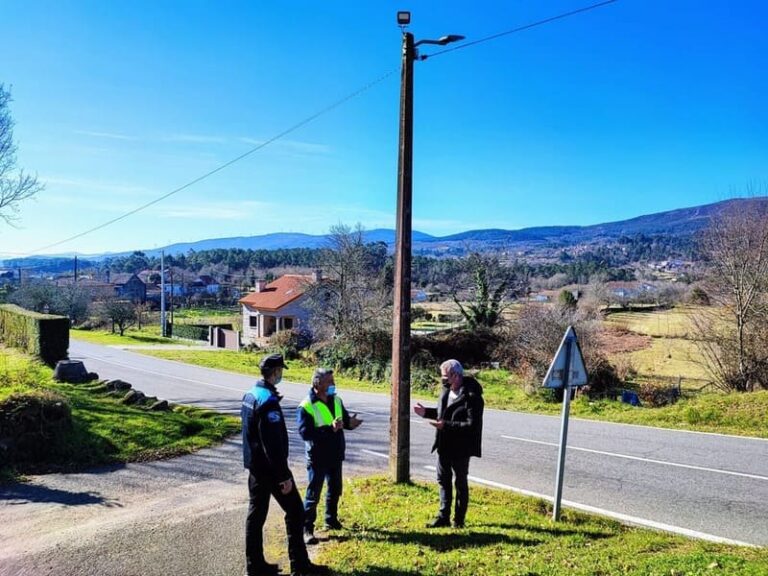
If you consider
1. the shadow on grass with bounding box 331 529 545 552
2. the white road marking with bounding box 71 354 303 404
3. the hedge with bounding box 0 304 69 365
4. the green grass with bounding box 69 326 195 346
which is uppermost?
the hedge with bounding box 0 304 69 365

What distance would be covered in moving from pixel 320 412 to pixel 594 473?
5786 millimetres

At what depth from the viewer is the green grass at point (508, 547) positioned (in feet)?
16.5

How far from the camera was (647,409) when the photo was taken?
1684 centimetres

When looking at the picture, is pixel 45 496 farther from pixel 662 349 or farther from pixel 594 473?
pixel 662 349

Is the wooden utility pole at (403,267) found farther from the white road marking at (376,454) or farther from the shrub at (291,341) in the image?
the shrub at (291,341)

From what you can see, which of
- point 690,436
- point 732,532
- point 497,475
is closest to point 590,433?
point 690,436

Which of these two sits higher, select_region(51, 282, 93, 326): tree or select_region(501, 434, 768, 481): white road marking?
select_region(51, 282, 93, 326): tree

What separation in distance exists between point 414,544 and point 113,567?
2.90 m

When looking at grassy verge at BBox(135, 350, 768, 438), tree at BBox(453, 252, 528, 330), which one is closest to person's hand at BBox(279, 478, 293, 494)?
grassy verge at BBox(135, 350, 768, 438)

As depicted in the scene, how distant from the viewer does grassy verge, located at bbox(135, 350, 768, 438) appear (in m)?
13.8

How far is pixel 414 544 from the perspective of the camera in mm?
5723

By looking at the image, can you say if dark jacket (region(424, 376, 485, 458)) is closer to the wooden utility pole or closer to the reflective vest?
the reflective vest

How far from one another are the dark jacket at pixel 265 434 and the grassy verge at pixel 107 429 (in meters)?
6.03

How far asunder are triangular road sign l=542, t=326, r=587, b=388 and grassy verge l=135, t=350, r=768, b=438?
345 inches
